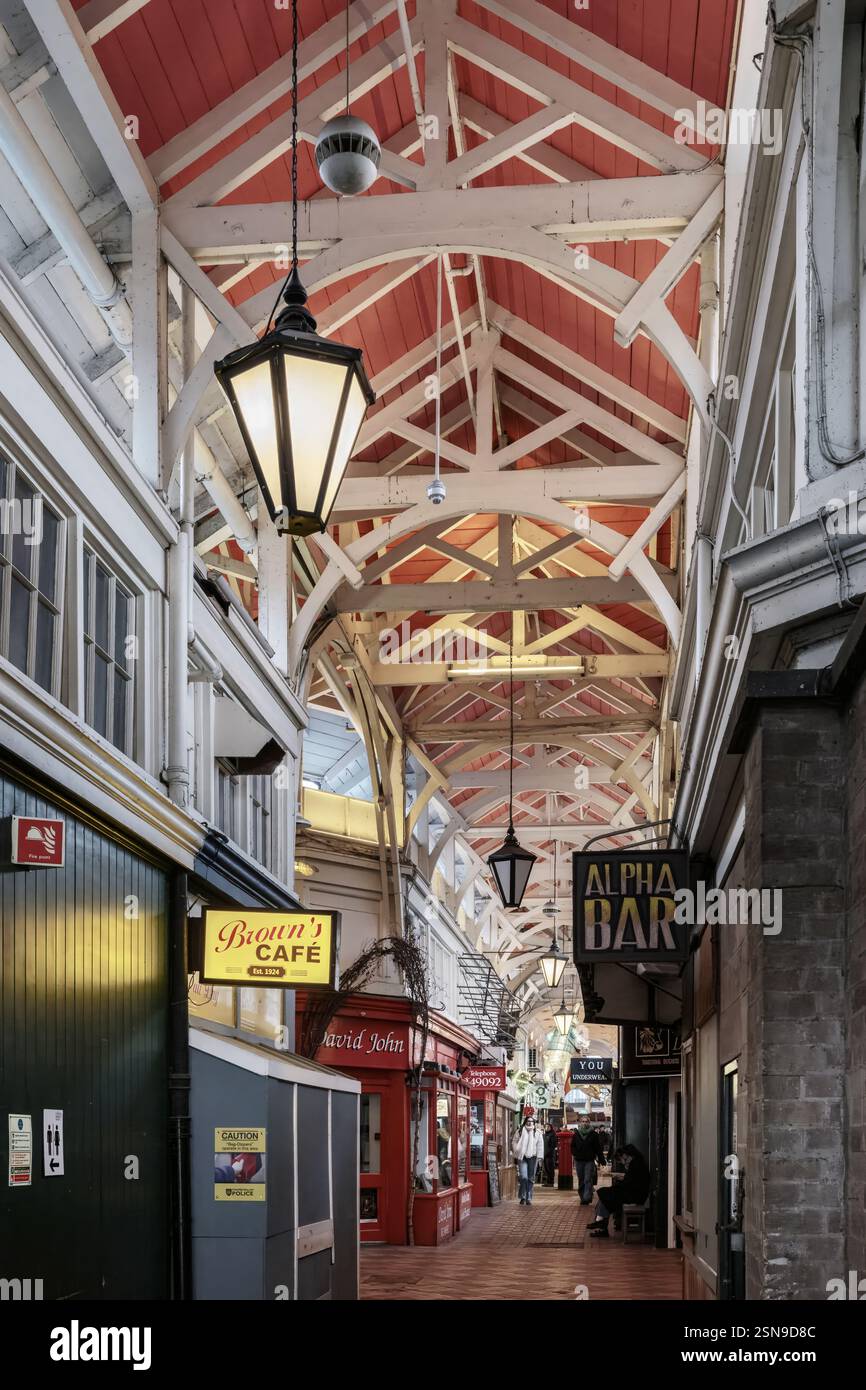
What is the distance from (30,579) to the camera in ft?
25.8

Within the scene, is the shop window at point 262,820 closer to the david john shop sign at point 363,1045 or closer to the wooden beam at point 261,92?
the wooden beam at point 261,92

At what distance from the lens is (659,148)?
10844 millimetres

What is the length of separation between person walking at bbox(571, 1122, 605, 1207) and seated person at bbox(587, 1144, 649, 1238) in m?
7.69

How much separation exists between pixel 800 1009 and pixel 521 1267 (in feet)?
46.4

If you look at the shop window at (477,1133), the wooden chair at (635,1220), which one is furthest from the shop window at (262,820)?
the shop window at (477,1133)

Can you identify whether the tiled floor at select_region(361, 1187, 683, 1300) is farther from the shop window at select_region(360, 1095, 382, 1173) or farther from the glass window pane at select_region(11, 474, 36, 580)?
the glass window pane at select_region(11, 474, 36, 580)

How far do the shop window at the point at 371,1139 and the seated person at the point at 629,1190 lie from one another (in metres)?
3.94

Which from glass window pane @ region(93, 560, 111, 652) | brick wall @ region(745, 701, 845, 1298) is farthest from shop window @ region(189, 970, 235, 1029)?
brick wall @ region(745, 701, 845, 1298)

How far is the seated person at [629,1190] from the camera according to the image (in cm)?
2327

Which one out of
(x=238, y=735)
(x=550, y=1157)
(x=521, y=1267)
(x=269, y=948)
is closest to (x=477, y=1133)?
(x=550, y=1157)
